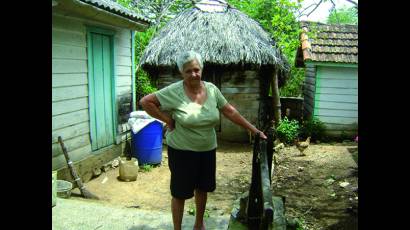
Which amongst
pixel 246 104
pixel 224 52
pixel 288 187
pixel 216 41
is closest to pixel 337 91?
pixel 246 104

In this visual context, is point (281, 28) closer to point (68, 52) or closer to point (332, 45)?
point (332, 45)

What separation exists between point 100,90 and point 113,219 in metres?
3.43

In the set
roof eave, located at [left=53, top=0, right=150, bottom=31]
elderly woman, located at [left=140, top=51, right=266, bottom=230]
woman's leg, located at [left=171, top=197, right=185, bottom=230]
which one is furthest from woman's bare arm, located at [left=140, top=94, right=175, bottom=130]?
roof eave, located at [left=53, top=0, right=150, bottom=31]

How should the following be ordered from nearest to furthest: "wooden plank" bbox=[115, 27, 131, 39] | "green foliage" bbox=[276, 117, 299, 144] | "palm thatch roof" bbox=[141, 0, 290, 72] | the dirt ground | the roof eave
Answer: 1. the roof eave
2. the dirt ground
3. "wooden plank" bbox=[115, 27, 131, 39]
4. "palm thatch roof" bbox=[141, 0, 290, 72]
5. "green foliage" bbox=[276, 117, 299, 144]

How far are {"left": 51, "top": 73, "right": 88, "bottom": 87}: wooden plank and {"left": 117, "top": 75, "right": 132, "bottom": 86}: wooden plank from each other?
1281 mm

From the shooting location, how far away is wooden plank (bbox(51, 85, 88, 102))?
554cm

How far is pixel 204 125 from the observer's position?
3018 millimetres

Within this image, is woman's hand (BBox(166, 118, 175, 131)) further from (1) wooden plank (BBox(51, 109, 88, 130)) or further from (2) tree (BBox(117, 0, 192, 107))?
(2) tree (BBox(117, 0, 192, 107))

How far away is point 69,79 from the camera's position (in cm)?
588

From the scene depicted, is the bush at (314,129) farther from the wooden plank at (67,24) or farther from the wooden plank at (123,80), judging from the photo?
the wooden plank at (67,24)
